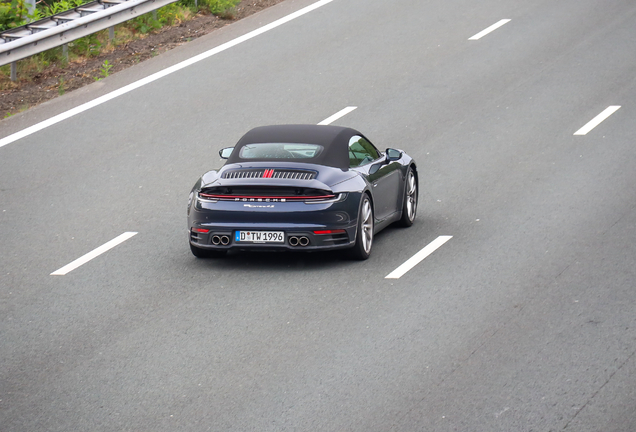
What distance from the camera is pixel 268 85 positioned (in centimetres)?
1991

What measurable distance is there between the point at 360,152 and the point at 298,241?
174 centimetres

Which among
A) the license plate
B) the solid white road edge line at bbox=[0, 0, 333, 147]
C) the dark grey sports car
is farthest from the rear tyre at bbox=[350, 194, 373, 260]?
the solid white road edge line at bbox=[0, 0, 333, 147]

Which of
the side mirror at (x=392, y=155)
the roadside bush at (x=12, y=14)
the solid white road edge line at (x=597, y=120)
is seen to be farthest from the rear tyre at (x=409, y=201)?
the roadside bush at (x=12, y=14)

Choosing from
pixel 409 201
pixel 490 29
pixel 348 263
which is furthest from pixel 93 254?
pixel 490 29

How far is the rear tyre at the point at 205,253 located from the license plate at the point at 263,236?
750 millimetres

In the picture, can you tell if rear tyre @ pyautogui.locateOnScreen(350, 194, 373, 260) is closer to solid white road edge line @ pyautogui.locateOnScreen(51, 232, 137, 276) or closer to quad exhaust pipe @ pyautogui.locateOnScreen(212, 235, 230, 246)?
quad exhaust pipe @ pyautogui.locateOnScreen(212, 235, 230, 246)

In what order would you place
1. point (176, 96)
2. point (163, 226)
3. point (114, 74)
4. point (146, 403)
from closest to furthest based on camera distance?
point (146, 403) < point (163, 226) < point (176, 96) < point (114, 74)

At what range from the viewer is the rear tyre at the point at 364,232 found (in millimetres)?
11289

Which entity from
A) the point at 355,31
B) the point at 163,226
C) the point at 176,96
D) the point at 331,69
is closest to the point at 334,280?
the point at 163,226

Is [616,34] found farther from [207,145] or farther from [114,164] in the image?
[114,164]

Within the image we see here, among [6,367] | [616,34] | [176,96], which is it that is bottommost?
[616,34]

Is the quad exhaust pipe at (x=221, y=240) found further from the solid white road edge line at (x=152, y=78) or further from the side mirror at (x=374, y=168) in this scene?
the solid white road edge line at (x=152, y=78)

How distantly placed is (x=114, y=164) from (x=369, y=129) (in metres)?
4.03

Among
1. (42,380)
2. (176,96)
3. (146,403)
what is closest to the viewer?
(146,403)
